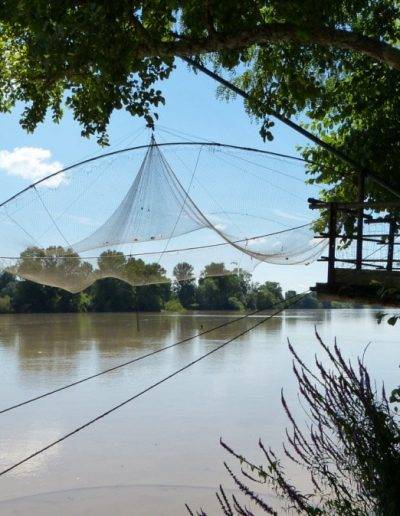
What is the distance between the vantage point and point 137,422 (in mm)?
9102

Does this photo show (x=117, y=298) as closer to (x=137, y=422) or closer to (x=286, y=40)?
(x=137, y=422)

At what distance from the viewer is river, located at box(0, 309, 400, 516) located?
6199 mm

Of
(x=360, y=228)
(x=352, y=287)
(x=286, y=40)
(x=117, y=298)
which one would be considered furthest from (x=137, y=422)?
(x=117, y=298)

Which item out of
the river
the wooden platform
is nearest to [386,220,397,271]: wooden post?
the wooden platform

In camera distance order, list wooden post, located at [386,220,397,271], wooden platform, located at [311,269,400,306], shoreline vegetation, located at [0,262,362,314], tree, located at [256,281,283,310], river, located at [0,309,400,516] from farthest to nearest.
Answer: shoreline vegetation, located at [0,262,362,314] < tree, located at [256,281,283,310] < river, located at [0,309,400,516] < wooden post, located at [386,220,397,271] < wooden platform, located at [311,269,400,306]

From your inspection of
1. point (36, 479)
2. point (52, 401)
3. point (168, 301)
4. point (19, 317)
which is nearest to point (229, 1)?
point (36, 479)

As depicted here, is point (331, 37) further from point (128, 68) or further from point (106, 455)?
point (106, 455)

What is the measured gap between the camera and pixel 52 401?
10469 millimetres

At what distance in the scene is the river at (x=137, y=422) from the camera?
6199 millimetres

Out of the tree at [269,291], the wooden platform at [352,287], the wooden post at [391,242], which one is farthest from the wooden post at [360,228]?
the tree at [269,291]

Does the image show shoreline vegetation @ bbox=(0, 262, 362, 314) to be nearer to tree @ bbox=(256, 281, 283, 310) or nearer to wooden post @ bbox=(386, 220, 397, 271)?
tree @ bbox=(256, 281, 283, 310)

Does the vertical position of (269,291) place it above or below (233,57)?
below

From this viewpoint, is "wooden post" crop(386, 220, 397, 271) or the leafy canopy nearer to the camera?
the leafy canopy

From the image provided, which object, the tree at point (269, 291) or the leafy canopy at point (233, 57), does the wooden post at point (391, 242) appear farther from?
the tree at point (269, 291)
